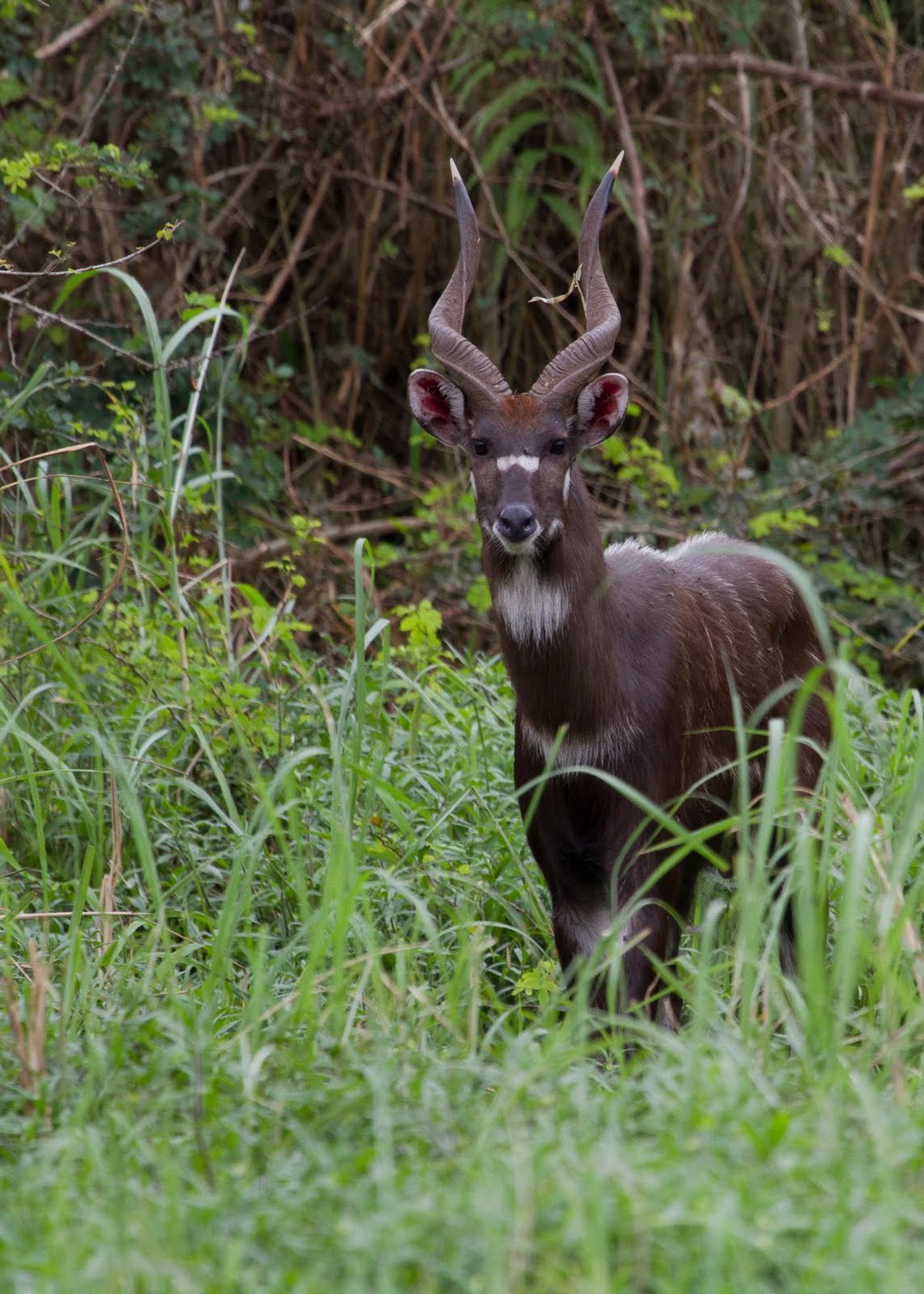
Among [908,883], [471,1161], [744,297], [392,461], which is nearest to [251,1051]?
[471,1161]

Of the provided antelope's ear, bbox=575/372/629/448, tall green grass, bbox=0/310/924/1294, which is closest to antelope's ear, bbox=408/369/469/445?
antelope's ear, bbox=575/372/629/448

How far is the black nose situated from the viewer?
4664 mm

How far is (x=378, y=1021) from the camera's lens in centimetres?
389

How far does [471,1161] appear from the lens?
2.86 m

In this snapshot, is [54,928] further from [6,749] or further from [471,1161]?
[471,1161]

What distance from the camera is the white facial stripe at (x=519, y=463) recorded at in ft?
15.9

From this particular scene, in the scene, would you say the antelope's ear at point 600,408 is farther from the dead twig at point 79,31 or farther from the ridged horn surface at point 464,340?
the dead twig at point 79,31

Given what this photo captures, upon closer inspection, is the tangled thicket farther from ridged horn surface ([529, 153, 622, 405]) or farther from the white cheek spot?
the white cheek spot

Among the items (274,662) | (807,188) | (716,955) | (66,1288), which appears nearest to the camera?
(66,1288)

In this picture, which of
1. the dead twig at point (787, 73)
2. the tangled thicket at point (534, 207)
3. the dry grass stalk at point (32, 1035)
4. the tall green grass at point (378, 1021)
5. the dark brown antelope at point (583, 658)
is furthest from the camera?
the dead twig at point (787, 73)

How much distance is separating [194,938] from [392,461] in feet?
17.5

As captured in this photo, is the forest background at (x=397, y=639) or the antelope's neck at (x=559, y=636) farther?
the antelope's neck at (x=559, y=636)

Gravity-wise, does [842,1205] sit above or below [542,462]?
below

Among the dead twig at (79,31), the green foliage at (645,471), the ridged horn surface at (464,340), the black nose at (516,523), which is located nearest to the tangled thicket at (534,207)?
the dead twig at (79,31)
